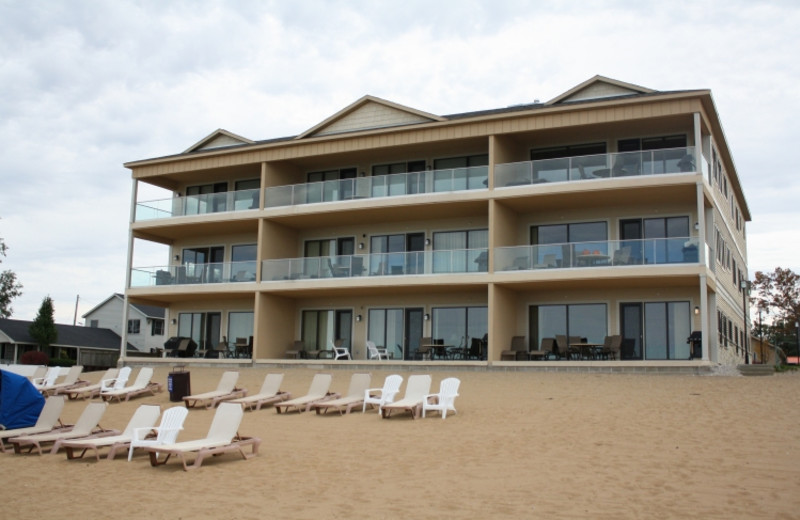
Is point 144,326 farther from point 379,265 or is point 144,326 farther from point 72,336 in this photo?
point 379,265

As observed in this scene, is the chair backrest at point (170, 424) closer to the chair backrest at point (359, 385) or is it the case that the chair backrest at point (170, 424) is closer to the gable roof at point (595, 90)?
the chair backrest at point (359, 385)

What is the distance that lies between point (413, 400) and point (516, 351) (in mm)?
10051

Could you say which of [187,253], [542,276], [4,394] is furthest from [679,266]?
[187,253]

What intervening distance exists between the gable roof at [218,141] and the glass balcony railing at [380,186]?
4.19 metres

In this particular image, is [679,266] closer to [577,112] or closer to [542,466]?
[577,112]

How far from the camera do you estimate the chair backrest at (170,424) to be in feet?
42.7

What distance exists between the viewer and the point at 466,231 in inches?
1162

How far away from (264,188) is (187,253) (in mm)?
6314

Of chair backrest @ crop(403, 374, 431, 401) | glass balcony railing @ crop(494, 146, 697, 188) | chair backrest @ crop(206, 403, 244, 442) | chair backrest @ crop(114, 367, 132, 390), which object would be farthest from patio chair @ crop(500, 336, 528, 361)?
chair backrest @ crop(206, 403, 244, 442)

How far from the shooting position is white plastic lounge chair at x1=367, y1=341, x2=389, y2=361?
94.0ft

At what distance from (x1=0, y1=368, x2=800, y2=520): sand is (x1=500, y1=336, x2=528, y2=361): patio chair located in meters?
8.33

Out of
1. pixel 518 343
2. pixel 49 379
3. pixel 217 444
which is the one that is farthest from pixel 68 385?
pixel 518 343

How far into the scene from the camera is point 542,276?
25.6 metres

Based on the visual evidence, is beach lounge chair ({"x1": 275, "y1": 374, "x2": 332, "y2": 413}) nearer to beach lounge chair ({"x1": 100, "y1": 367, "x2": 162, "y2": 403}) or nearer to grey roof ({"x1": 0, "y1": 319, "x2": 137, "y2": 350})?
beach lounge chair ({"x1": 100, "y1": 367, "x2": 162, "y2": 403})
